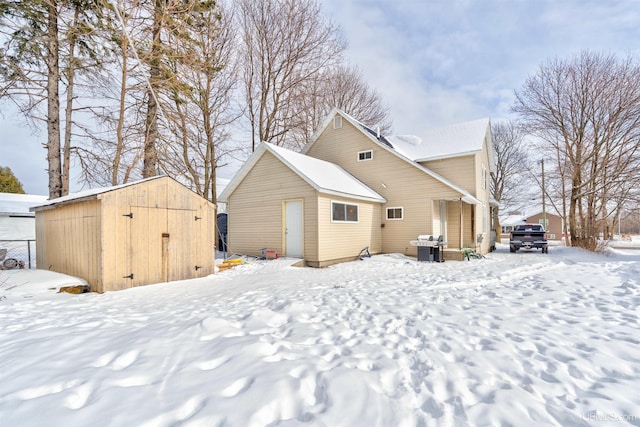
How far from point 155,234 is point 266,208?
5183 millimetres

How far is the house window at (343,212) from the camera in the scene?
10859 mm

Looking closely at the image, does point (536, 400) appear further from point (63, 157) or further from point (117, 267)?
point (63, 157)

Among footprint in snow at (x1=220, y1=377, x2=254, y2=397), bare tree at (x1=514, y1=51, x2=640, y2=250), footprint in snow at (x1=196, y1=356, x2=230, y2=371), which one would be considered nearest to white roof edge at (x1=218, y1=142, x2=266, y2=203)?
footprint in snow at (x1=196, y1=356, x2=230, y2=371)

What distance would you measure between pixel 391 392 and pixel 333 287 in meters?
4.11

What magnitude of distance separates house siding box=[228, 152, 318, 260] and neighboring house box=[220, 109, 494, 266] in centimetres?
4

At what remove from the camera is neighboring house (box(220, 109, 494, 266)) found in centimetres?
1065

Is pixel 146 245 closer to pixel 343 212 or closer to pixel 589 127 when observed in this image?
pixel 343 212

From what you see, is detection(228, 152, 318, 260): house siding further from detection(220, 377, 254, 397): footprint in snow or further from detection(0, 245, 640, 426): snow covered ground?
detection(220, 377, 254, 397): footprint in snow

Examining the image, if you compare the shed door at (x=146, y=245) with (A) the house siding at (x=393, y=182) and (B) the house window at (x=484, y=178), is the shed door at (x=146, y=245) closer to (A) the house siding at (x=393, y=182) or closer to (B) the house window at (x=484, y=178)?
(A) the house siding at (x=393, y=182)

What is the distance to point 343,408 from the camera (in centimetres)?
214

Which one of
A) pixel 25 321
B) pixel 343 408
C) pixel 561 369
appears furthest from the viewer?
pixel 25 321

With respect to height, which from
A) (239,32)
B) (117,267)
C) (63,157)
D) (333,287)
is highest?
(239,32)

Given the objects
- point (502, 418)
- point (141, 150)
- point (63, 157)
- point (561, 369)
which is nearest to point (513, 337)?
point (561, 369)

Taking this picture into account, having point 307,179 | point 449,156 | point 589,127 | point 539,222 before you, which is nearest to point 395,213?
point 449,156
